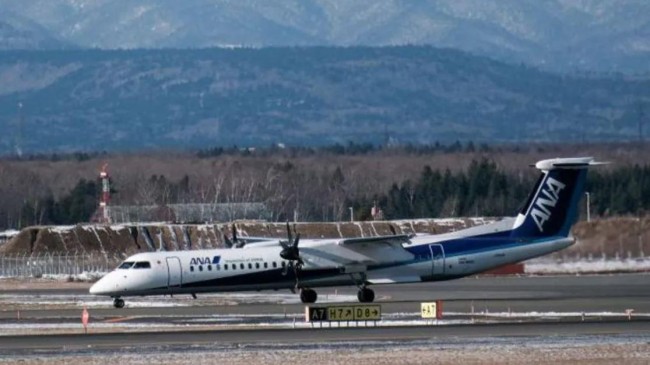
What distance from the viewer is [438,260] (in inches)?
2569

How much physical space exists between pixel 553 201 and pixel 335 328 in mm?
16703

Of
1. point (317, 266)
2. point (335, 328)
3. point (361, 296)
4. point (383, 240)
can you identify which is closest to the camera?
point (335, 328)

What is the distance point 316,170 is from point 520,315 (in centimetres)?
11601

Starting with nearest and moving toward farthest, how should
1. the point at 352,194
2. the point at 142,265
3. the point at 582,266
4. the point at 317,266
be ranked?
the point at 142,265 < the point at 317,266 < the point at 582,266 < the point at 352,194

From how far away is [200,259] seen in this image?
65000 mm

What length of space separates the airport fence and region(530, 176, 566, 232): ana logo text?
32.0 metres

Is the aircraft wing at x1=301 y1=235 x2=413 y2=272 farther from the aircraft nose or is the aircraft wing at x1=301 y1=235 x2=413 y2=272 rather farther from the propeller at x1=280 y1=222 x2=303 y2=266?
the aircraft nose

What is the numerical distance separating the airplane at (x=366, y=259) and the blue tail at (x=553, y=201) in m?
0.04

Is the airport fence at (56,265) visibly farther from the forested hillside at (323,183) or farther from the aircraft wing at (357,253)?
the forested hillside at (323,183)

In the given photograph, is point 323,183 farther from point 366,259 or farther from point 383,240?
point 383,240

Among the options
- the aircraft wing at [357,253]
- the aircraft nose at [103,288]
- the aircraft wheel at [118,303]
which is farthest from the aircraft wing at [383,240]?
the aircraft nose at [103,288]

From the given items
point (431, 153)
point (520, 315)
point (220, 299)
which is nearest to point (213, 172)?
point (431, 153)

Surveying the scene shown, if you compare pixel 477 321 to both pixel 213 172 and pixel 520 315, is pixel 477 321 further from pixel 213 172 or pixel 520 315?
pixel 213 172

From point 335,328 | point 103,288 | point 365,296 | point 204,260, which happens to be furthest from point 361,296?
point 335,328
